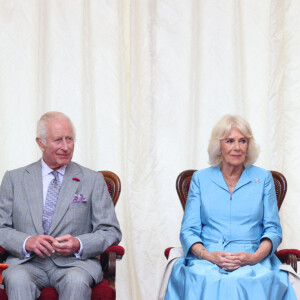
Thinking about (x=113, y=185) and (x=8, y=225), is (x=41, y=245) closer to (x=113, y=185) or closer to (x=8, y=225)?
(x=8, y=225)

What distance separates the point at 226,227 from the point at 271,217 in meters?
0.29

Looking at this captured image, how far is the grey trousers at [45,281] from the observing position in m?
3.39

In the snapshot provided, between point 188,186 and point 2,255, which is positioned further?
point 188,186

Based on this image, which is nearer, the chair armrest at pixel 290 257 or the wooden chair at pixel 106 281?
the wooden chair at pixel 106 281

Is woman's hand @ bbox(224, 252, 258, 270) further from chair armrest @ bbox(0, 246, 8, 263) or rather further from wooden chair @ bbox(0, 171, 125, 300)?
chair armrest @ bbox(0, 246, 8, 263)

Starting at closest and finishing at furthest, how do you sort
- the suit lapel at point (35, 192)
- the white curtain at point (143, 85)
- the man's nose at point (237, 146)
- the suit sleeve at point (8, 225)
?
the suit sleeve at point (8, 225) < the suit lapel at point (35, 192) < the man's nose at point (237, 146) < the white curtain at point (143, 85)

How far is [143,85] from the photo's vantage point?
16.4ft

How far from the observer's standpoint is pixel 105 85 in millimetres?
5012

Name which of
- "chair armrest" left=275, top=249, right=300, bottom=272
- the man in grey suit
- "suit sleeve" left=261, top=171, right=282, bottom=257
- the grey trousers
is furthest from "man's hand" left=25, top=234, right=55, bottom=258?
"chair armrest" left=275, top=249, right=300, bottom=272

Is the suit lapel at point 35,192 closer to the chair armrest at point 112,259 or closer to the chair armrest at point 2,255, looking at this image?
the chair armrest at point 2,255

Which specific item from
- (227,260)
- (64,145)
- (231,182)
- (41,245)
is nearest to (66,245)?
(41,245)

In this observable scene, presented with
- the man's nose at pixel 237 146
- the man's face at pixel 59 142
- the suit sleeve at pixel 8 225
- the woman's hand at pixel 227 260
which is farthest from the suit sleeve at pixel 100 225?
the man's nose at pixel 237 146

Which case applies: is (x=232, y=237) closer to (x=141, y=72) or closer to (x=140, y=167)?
(x=140, y=167)

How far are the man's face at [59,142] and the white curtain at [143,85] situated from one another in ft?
3.54
